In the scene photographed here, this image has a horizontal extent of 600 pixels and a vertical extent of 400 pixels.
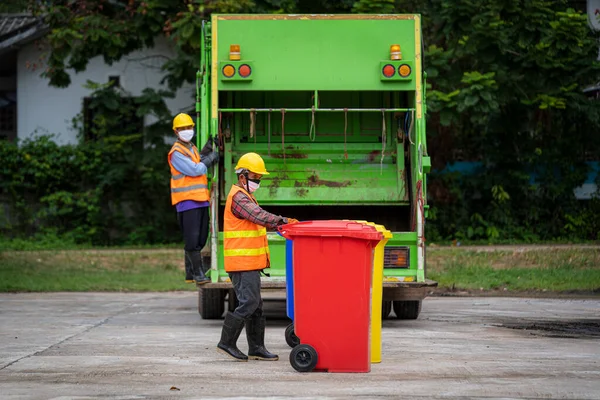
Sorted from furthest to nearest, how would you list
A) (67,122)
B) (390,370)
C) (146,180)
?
(67,122)
(146,180)
(390,370)

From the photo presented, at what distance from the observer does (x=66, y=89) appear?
23.6 m

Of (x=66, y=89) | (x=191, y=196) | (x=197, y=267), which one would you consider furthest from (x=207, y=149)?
(x=66, y=89)

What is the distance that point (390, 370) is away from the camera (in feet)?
25.3

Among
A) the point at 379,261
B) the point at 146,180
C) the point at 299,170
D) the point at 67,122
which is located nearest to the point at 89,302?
the point at 299,170

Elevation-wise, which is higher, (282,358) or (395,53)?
(395,53)

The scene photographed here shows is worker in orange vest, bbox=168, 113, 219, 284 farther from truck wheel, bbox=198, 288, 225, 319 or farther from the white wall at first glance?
the white wall

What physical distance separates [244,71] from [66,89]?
523 inches

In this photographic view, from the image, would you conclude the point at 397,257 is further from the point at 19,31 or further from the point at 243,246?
the point at 19,31

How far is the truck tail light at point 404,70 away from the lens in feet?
36.2

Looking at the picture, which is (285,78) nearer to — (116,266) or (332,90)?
(332,90)

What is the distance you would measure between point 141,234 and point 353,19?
11.6 metres

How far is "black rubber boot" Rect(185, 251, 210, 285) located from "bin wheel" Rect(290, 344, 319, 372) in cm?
325

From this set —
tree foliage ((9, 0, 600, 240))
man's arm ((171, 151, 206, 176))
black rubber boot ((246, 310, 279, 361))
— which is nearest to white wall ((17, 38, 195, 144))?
tree foliage ((9, 0, 600, 240))

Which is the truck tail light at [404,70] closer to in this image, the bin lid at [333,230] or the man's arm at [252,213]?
the man's arm at [252,213]
